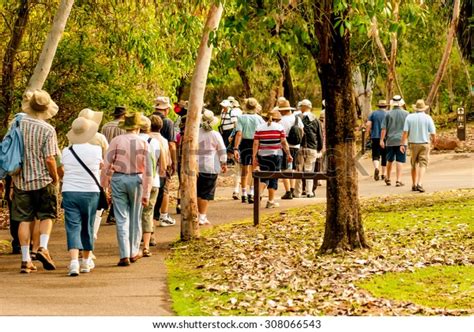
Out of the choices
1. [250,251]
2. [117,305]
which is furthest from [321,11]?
[117,305]

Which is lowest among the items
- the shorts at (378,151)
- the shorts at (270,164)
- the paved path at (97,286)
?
the paved path at (97,286)

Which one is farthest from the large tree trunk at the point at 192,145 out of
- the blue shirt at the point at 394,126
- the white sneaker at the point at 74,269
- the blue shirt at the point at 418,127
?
the blue shirt at the point at 394,126

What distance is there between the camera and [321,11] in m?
13.8

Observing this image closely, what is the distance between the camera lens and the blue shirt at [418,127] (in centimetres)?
2230

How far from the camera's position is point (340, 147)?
47.4ft

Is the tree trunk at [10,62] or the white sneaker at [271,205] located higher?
the tree trunk at [10,62]

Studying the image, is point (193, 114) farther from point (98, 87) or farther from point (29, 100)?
point (98, 87)

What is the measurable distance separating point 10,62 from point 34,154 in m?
8.22

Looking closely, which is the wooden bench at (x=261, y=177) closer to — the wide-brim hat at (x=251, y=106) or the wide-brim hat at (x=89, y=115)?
the wide-brim hat at (x=251, y=106)

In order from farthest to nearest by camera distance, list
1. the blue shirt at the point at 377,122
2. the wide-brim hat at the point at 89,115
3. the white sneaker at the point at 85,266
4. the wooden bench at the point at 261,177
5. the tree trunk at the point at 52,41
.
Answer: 1. the blue shirt at the point at 377,122
2. the wooden bench at the point at 261,177
3. the tree trunk at the point at 52,41
4. the wide-brim hat at the point at 89,115
5. the white sneaker at the point at 85,266

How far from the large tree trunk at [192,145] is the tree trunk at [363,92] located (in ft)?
85.3

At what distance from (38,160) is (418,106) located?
10517mm

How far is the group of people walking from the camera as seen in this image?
22.3 m

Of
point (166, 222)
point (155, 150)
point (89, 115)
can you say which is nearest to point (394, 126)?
point (166, 222)
